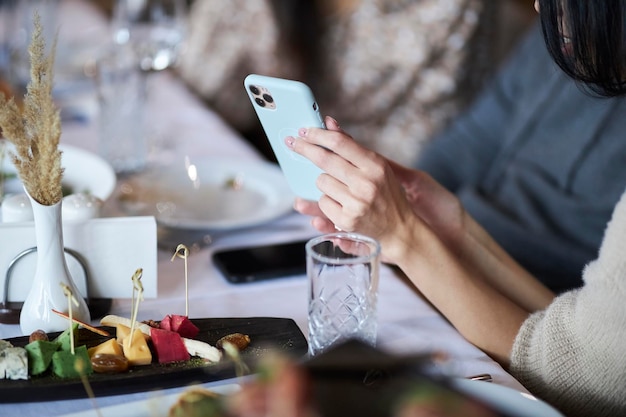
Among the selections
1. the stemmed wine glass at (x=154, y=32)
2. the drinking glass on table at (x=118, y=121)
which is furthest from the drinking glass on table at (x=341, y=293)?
the stemmed wine glass at (x=154, y=32)

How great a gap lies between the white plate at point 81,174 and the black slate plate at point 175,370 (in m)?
0.43

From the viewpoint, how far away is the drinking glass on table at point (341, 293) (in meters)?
0.84

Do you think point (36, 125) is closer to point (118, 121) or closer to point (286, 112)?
point (286, 112)

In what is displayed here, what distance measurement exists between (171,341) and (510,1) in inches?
113

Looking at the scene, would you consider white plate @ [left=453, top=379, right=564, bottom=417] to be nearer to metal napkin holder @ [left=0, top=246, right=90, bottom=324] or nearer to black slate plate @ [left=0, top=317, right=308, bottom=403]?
black slate plate @ [left=0, top=317, right=308, bottom=403]

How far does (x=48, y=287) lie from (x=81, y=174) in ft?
1.61

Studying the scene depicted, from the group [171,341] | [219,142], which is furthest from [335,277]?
[219,142]

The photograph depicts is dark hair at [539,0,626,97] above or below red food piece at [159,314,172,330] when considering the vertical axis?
above

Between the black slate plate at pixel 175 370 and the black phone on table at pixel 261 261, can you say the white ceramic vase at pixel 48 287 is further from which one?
the black phone on table at pixel 261 261

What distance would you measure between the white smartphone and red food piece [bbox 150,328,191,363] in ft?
0.99

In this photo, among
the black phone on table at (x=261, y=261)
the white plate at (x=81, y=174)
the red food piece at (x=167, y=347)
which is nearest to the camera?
the red food piece at (x=167, y=347)

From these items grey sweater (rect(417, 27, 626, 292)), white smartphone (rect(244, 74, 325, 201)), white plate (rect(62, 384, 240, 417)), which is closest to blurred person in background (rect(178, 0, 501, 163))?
grey sweater (rect(417, 27, 626, 292))

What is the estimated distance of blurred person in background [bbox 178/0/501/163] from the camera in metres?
2.18

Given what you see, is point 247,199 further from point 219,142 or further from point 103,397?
point 103,397
